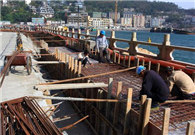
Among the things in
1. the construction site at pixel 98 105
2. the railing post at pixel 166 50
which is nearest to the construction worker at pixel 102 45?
the construction site at pixel 98 105

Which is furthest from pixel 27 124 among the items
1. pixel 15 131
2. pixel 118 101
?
pixel 118 101

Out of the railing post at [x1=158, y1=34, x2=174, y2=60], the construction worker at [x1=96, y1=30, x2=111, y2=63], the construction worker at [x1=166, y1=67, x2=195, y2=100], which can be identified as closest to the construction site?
the railing post at [x1=158, y1=34, x2=174, y2=60]

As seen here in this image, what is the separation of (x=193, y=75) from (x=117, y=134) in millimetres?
3709

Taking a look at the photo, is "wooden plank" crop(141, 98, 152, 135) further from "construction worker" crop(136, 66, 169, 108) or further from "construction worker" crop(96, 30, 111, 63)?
"construction worker" crop(96, 30, 111, 63)

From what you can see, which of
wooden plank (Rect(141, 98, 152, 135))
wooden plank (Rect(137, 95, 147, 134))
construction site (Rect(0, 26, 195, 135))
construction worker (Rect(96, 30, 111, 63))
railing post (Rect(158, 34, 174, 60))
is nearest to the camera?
wooden plank (Rect(141, 98, 152, 135))

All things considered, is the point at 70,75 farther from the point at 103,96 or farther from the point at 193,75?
the point at 193,75

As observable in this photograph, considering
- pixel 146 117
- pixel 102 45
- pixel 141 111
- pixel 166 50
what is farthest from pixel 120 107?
pixel 102 45

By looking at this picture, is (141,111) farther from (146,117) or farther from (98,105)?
(98,105)

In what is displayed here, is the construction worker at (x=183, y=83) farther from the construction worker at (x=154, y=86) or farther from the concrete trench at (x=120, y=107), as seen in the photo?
the construction worker at (x=154, y=86)

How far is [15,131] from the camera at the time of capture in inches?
218

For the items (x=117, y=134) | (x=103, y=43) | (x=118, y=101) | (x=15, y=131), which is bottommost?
(x=117, y=134)

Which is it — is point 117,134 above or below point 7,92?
below

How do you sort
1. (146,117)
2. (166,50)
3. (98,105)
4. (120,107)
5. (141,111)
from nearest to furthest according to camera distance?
(146,117) < (141,111) < (120,107) < (98,105) < (166,50)

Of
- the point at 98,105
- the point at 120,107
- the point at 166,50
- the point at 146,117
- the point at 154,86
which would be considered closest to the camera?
the point at 146,117
